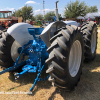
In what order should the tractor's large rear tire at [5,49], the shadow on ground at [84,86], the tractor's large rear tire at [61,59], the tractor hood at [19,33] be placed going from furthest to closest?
the tractor hood at [19,33] → the tractor's large rear tire at [5,49] → the shadow on ground at [84,86] → the tractor's large rear tire at [61,59]

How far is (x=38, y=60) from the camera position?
3104 millimetres

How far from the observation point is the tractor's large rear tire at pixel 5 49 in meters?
3.03

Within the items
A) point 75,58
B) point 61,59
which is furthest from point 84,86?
point 61,59

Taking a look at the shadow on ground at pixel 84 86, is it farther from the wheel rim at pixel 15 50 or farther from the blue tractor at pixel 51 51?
the wheel rim at pixel 15 50

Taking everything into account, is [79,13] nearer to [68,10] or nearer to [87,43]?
[68,10]

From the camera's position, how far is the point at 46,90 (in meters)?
2.63

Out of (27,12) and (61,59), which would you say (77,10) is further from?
(61,59)

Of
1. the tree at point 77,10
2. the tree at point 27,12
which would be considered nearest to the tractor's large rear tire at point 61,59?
the tree at point 77,10

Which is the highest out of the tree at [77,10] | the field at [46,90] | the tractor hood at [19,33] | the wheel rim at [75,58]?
the tree at [77,10]

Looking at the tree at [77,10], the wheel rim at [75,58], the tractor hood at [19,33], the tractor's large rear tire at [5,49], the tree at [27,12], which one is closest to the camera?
the wheel rim at [75,58]

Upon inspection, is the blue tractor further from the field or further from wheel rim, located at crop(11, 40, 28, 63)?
the field

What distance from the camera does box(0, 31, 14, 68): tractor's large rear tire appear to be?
303 centimetres

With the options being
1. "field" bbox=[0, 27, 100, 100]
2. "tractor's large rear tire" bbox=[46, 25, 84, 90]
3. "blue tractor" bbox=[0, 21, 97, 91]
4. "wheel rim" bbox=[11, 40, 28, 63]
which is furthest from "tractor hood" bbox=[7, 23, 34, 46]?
"tractor's large rear tire" bbox=[46, 25, 84, 90]

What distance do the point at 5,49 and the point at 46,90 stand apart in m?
1.59
